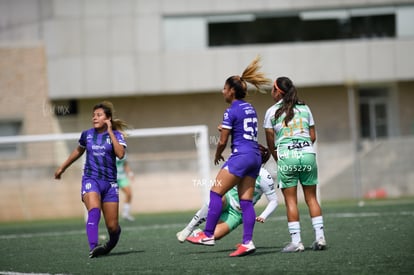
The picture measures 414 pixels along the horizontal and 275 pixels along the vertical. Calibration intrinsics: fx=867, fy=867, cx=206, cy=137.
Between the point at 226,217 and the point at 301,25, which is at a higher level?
the point at 301,25

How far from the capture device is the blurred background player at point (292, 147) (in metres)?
9.82

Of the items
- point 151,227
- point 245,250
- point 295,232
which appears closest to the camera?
point 245,250

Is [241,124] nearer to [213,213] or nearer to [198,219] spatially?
[213,213]

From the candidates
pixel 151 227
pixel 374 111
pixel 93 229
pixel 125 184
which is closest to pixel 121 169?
pixel 125 184

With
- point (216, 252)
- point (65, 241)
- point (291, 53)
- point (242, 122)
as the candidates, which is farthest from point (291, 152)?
point (291, 53)

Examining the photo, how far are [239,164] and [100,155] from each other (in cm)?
199

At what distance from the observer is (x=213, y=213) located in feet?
32.0

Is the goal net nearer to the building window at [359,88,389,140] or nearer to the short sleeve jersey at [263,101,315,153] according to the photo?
the building window at [359,88,389,140]

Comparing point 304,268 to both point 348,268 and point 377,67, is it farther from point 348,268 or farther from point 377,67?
point 377,67

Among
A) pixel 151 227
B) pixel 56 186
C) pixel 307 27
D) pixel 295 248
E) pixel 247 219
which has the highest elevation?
pixel 307 27

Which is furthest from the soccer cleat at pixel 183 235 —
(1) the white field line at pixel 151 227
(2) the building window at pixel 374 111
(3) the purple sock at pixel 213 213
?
(2) the building window at pixel 374 111

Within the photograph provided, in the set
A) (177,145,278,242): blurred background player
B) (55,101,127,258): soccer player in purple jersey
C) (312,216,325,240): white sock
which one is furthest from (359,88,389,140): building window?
(312,216,325,240): white sock

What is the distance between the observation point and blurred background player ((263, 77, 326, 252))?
9820mm

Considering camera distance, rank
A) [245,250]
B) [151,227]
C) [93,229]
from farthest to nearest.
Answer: [151,227], [93,229], [245,250]
